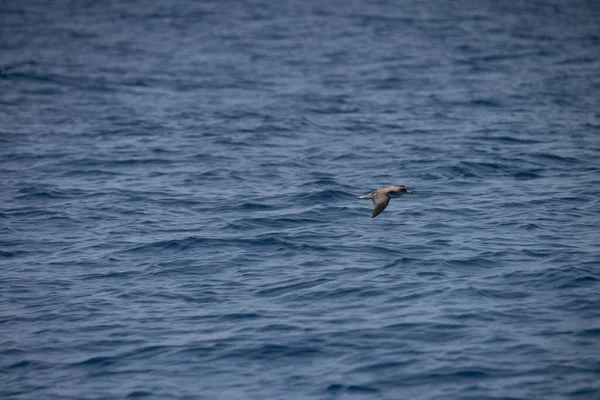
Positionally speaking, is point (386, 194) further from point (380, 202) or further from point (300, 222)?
point (300, 222)

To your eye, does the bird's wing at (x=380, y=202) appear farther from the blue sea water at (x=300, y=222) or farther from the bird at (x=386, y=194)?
the blue sea water at (x=300, y=222)

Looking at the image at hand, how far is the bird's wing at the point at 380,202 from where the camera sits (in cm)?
1566

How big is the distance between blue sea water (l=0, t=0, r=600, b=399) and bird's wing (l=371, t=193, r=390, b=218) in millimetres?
746

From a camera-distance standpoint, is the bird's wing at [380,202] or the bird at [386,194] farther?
the bird at [386,194]

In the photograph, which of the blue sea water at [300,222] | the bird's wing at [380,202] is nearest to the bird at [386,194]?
the bird's wing at [380,202]

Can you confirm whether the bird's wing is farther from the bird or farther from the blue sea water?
the blue sea water

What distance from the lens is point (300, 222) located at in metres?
17.4

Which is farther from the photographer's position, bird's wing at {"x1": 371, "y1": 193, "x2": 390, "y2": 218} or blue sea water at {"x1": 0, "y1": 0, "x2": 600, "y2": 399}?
bird's wing at {"x1": 371, "y1": 193, "x2": 390, "y2": 218}

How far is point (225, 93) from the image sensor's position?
30203 mm

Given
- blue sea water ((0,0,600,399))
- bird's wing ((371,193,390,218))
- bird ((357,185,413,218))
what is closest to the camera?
blue sea water ((0,0,600,399))

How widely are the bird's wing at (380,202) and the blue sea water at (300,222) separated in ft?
2.45

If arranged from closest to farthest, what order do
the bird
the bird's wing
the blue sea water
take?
the blue sea water < the bird's wing < the bird

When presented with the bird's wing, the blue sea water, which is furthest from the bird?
the blue sea water

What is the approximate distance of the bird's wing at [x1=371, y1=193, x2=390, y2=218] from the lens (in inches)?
617
